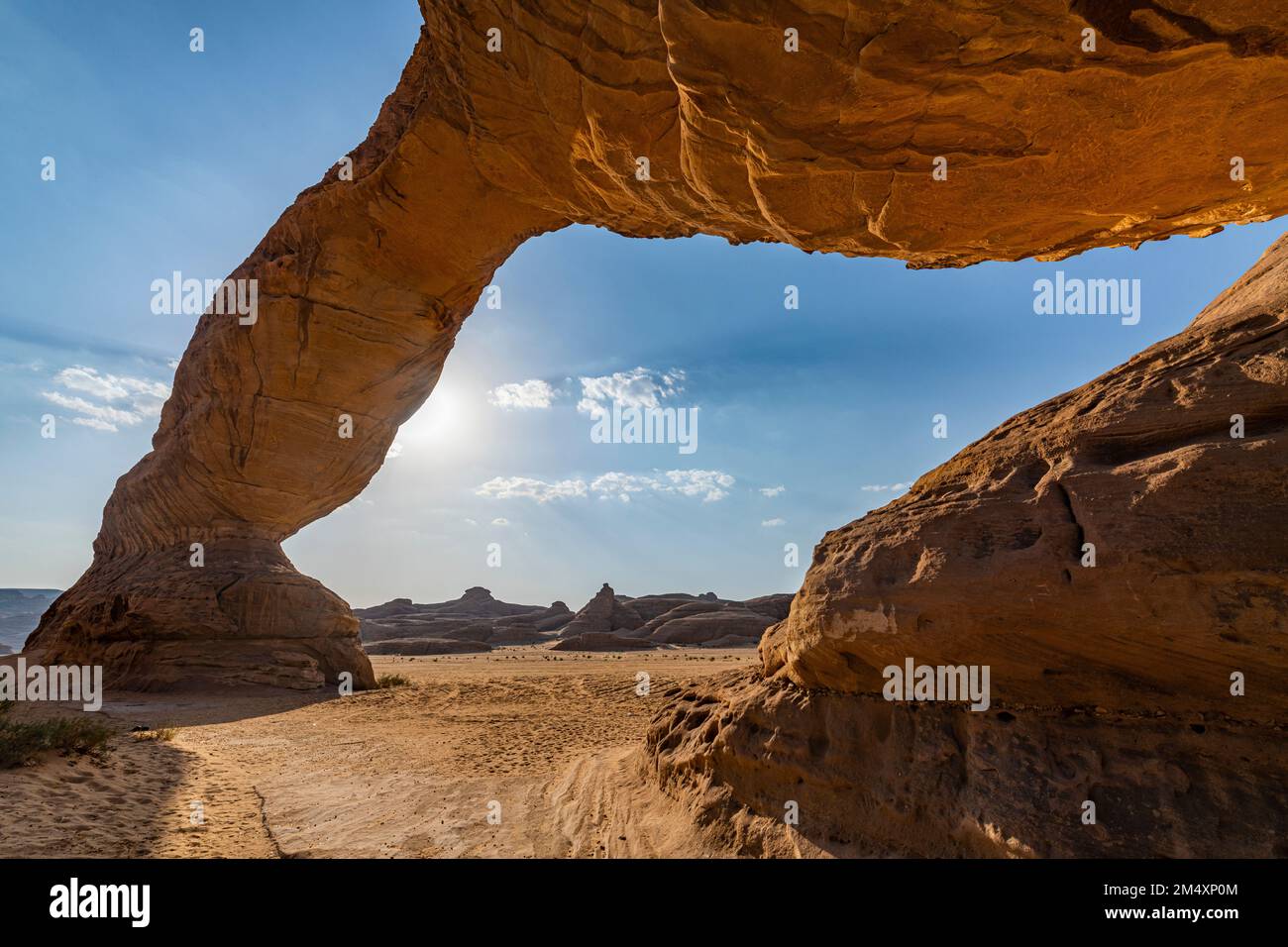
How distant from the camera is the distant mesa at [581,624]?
32.6 metres

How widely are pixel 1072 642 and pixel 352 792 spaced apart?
19.5ft

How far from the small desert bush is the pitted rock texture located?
601 cm

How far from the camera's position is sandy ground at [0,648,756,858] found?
4.38m

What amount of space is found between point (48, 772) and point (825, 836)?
656 cm

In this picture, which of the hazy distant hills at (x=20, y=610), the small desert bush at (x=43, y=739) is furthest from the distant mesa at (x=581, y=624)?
the hazy distant hills at (x=20, y=610)

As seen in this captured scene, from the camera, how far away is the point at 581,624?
132ft

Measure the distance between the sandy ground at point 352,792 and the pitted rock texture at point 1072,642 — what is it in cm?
116

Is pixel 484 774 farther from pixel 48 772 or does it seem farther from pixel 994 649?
pixel 994 649

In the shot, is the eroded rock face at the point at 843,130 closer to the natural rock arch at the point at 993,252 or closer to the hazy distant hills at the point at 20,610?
the natural rock arch at the point at 993,252

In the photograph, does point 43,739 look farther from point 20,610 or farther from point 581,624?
point 20,610

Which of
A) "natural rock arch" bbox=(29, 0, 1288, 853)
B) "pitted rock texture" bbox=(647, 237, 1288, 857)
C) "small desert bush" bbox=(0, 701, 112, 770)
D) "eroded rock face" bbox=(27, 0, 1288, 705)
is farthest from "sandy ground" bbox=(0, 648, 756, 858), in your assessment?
"eroded rock face" bbox=(27, 0, 1288, 705)

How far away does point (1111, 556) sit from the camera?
10.5ft

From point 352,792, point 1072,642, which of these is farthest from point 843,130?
point 352,792

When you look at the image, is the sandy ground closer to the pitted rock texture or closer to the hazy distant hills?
the pitted rock texture
